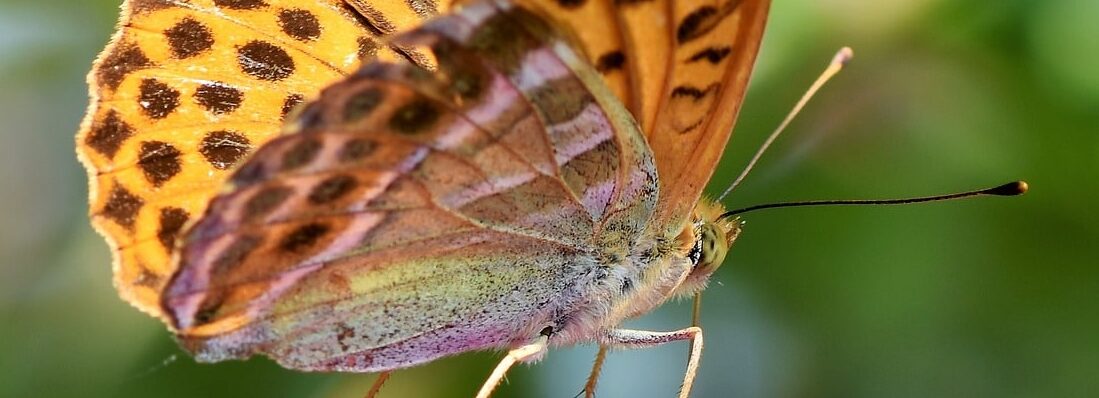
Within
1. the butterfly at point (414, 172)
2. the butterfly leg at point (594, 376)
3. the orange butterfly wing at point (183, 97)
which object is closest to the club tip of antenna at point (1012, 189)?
the butterfly at point (414, 172)

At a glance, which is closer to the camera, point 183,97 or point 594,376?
point 183,97

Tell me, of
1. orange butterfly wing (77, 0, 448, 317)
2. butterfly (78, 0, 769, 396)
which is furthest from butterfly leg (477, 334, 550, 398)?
orange butterfly wing (77, 0, 448, 317)

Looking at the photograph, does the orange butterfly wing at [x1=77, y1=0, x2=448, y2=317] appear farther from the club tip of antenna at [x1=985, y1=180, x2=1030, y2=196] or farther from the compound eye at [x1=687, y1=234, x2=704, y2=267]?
the club tip of antenna at [x1=985, y1=180, x2=1030, y2=196]

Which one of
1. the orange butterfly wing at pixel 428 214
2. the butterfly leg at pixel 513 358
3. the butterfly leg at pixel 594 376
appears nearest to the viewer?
the orange butterfly wing at pixel 428 214

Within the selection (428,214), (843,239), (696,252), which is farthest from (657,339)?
(843,239)

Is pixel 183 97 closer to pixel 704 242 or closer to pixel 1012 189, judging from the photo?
pixel 704 242

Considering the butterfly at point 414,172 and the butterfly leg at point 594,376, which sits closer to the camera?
the butterfly at point 414,172

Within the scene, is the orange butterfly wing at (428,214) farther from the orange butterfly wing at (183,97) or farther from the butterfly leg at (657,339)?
the orange butterfly wing at (183,97)

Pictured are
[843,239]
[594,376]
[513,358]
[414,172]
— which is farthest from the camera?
[843,239]
